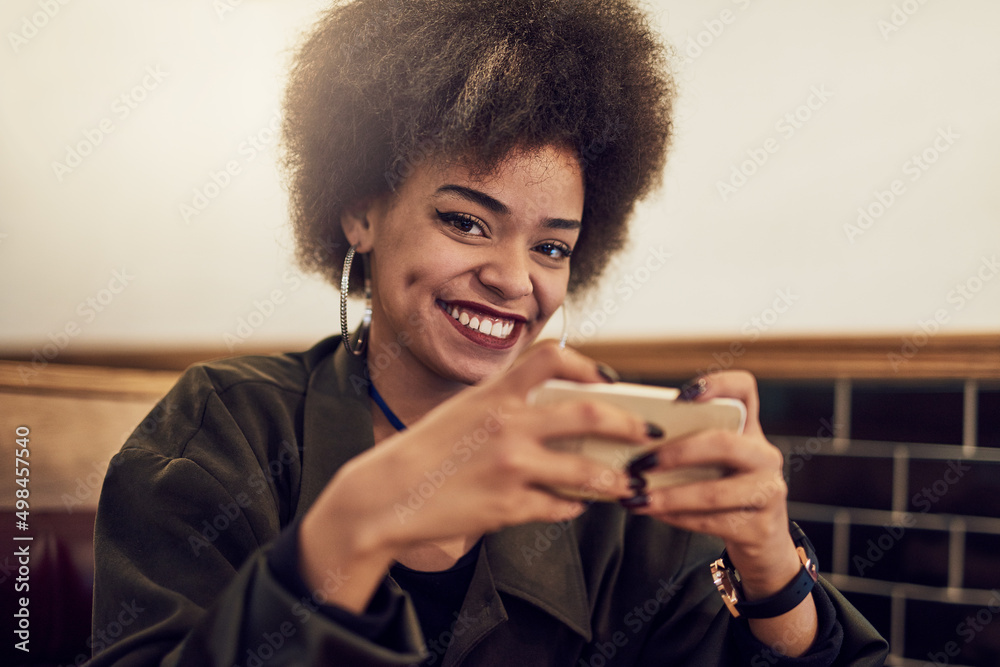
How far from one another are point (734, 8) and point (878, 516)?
1410 mm

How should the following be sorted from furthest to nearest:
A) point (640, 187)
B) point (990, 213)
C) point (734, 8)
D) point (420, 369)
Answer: point (734, 8) → point (990, 213) → point (640, 187) → point (420, 369)

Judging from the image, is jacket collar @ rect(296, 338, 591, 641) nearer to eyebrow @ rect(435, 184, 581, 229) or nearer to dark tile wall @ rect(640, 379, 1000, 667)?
eyebrow @ rect(435, 184, 581, 229)

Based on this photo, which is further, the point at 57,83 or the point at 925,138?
the point at 57,83

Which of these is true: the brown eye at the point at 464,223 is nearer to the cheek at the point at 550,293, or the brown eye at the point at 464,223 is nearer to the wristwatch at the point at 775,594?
the cheek at the point at 550,293

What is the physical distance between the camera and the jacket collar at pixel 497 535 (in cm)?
104

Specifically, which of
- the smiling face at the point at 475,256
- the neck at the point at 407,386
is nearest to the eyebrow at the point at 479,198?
the smiling face at the point at 475,256

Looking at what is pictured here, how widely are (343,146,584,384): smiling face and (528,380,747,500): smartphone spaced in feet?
1.51

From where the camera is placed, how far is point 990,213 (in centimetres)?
167

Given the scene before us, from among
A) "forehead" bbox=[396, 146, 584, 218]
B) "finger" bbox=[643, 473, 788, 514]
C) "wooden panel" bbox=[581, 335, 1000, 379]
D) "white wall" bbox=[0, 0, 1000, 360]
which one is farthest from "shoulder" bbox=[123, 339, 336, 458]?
"wooden panel" bbox=[581, 335, 1000, 379]

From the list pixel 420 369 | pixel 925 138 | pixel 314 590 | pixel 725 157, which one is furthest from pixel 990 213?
→ pixel 314 590

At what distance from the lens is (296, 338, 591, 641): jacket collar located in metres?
1.04

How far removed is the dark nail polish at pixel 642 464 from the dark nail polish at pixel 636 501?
3 centimetres

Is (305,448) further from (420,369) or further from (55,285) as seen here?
(55,285)

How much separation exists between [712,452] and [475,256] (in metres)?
0.52
